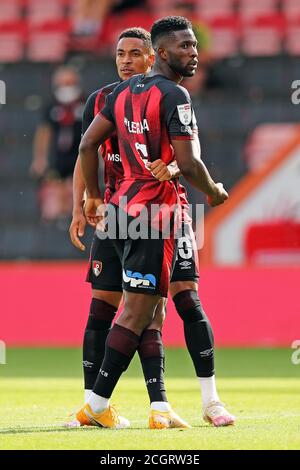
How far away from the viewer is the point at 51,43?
17.9m

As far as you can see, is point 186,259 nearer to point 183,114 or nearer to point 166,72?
point 183,114

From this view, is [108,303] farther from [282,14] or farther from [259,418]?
[282,14]

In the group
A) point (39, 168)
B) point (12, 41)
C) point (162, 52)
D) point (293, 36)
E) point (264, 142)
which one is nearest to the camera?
point (162, 52)

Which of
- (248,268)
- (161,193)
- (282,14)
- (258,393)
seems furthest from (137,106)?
(282,14)

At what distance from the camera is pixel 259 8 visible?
17500 mm

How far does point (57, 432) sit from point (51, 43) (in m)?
12.9

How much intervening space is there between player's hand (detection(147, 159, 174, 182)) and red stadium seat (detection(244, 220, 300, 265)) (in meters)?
7.94

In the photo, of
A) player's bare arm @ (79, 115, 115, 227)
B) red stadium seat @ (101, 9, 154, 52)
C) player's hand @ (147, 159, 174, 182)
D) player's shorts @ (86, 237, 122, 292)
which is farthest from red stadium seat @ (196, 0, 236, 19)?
player's hand @ (147, 159, 174, 182)

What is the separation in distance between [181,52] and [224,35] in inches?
460

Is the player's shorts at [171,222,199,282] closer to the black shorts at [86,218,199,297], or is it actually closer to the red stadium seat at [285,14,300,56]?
the black shorts at [86,218,199,297]

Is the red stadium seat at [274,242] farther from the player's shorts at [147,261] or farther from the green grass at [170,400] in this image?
the player's shorts at [147,261]

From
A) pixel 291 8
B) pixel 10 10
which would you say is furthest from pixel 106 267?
pixel 10 10

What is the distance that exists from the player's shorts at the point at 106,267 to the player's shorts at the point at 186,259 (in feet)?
1.15

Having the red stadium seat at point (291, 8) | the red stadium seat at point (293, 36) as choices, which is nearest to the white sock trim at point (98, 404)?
the red stadium seat at point (293, 36)
